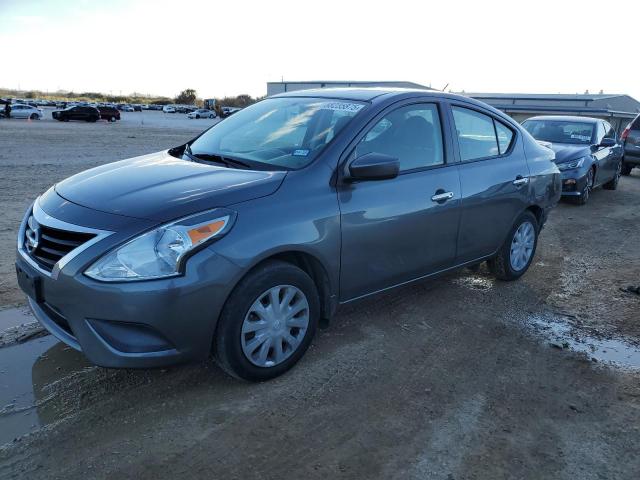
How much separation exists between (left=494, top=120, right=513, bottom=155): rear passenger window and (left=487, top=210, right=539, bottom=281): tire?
27.4 inches

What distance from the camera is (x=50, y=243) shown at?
121 inches

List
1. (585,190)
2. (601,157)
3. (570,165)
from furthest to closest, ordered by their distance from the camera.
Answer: (601,157), (585,190), (570,165)

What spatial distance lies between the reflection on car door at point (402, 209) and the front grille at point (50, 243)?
1.59 meters

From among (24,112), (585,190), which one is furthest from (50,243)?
(24,112)

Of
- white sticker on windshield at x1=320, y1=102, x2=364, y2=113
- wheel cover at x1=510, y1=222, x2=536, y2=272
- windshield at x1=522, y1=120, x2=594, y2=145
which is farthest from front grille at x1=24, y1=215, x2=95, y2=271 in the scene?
windshield at x1=522, y1=120, x2=594, y2=145

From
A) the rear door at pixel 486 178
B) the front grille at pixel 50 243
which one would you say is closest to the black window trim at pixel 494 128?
the rear door at pixel 486 178

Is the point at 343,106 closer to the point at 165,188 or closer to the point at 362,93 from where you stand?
the point at 362,93

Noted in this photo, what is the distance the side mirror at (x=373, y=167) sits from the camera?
3.49 metres

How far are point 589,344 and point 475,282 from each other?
1405 millimetres

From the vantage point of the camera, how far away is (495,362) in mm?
3807

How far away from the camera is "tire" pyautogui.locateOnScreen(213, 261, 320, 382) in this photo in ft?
10.1

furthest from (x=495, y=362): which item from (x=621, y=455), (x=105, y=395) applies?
(x=105, y=395)

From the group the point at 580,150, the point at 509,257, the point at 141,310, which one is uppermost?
the point at 580,150

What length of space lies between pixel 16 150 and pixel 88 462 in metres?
16.6
